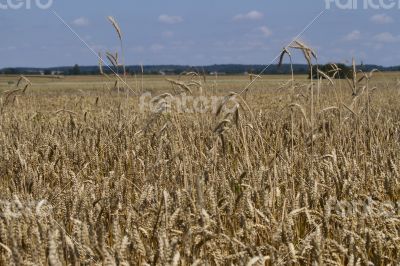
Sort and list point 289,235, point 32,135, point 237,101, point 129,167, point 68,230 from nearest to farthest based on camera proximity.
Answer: point 289,235 → point 68,230 → point 237,101 → point 129,167 → point 32,135

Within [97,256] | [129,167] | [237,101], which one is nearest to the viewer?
[97,256]

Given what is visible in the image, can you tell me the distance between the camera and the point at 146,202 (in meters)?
2.47

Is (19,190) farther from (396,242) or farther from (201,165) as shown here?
(396,242)

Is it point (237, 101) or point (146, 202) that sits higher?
point (237, 101)

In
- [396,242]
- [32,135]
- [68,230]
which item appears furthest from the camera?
[32,135]

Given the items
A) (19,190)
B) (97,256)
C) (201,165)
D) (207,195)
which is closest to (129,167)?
(201,165)

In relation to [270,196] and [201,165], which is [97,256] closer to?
[270,196]

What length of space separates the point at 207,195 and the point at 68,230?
680 millimetres

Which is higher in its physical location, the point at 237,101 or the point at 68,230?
the point at 237,101

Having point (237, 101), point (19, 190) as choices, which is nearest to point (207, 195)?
point (237, 101)

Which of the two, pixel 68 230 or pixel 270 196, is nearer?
pixel 68 230

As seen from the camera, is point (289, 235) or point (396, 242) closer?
point (289, 235)

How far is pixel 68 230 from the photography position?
242 centimetres

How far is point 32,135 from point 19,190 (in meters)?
2.09
